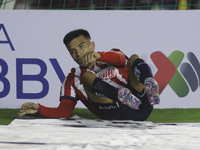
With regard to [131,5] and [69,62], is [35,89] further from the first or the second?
[131,5]

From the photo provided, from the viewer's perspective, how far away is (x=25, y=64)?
2.80 metres

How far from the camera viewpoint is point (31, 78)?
282cm

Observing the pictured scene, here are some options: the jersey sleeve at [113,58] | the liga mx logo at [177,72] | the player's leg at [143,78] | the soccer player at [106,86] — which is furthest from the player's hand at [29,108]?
the liga mx logo at [177,72]

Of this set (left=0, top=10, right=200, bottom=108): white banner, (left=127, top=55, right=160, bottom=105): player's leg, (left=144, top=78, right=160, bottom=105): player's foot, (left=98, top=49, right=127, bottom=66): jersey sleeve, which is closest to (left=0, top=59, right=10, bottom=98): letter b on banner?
(left=0, top=10, right=200, bottom=108): white banner

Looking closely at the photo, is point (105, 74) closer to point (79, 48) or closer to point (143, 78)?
point (79, 48)

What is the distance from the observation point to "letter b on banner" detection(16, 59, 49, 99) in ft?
9.18

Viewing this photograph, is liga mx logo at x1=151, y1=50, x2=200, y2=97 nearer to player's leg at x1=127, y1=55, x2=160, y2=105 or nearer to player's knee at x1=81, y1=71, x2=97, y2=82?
player's leg at x1=127, y1=55, x2=160, y2=105

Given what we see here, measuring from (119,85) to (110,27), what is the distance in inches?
36.2

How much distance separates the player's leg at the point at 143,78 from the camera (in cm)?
167

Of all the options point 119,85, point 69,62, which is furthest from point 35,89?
point 119,85

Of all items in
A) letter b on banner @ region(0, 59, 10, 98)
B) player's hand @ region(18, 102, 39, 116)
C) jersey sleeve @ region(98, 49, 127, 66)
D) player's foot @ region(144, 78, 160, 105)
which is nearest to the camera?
player's foot @ region(144, 78, 160, 105)

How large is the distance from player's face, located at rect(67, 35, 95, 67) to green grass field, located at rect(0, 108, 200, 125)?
56cm

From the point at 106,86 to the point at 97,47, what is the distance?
1.17 m

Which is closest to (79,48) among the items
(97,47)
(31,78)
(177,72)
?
(97,47)
